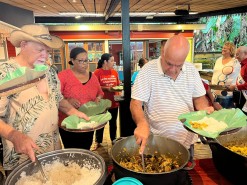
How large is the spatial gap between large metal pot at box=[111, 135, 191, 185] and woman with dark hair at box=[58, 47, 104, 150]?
1.28 meters

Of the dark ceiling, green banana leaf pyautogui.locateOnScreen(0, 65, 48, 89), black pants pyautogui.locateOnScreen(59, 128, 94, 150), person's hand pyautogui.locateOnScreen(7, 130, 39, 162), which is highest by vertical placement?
the dark ceiling

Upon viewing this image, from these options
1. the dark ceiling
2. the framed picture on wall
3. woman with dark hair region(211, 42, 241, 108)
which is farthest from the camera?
the dark ceiling

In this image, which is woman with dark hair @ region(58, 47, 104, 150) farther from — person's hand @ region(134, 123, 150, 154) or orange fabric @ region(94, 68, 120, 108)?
person's hand @ region(134, 123, 150, 154)

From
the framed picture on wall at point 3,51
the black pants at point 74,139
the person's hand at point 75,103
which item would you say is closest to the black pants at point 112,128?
the black pants at point 74,139

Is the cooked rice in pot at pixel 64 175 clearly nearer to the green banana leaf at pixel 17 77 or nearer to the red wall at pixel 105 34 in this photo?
the green banana leaf at pixel 17 77

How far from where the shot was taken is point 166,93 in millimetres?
1584

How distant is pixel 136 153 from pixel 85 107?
1212 millimetres

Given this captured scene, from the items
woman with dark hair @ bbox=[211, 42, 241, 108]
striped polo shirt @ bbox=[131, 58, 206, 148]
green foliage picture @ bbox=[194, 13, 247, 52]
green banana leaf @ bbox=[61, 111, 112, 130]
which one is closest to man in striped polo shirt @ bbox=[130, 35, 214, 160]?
striped polo shirt @ bbox=[131, 58, 206, 148]

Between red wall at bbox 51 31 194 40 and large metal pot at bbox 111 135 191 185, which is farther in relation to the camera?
red wall at bbox 51 31 194 40

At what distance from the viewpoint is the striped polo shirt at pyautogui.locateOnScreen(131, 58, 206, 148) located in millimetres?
1583

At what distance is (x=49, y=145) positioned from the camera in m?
1.46

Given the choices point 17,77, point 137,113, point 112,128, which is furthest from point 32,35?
point 112,128

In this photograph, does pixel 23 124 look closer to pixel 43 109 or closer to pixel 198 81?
pixel 43 109

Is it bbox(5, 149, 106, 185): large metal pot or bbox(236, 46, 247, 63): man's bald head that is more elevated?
bbox(236, 46, 247, 63): man's bald head
